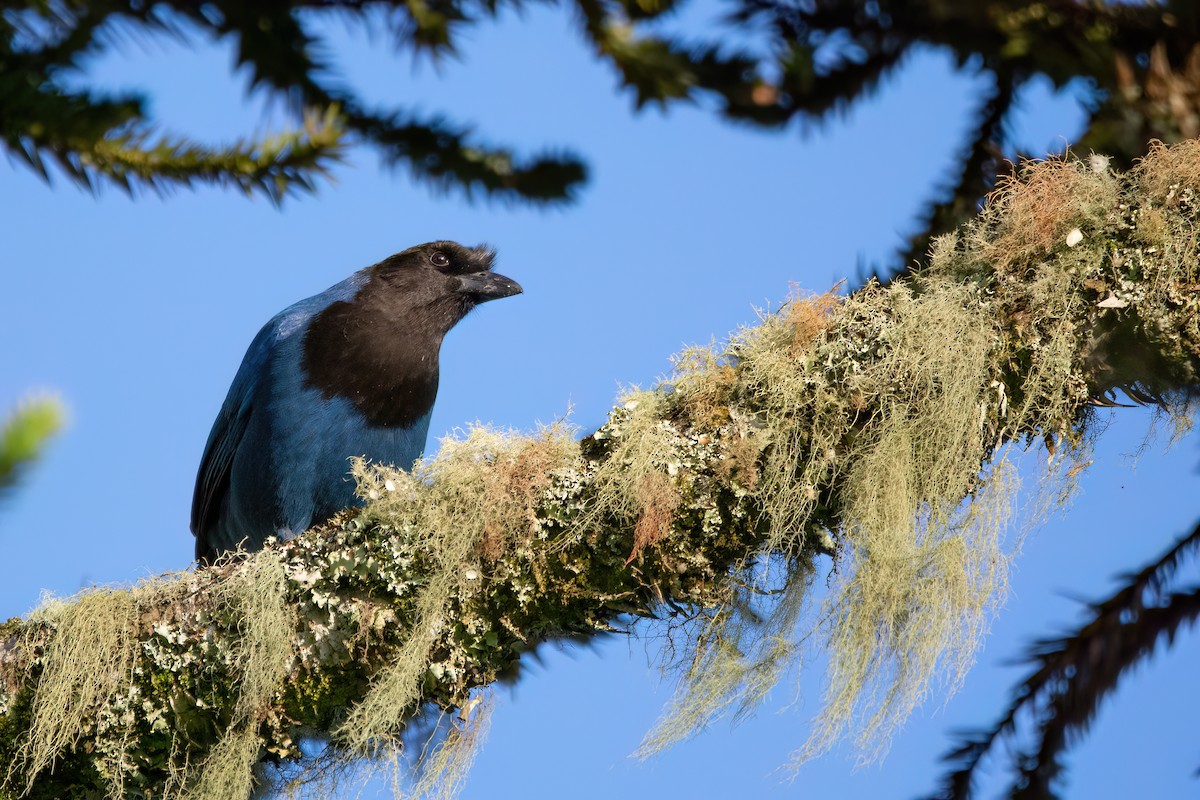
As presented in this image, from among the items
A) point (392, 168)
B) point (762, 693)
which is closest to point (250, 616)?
point (762, 693)

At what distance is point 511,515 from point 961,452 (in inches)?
47.6

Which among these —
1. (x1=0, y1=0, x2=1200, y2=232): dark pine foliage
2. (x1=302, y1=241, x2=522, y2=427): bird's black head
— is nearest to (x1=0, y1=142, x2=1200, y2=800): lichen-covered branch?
(x1=0, y1=0, x2=1200, y2=232): dark pine foliage

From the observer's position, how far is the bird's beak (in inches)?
239

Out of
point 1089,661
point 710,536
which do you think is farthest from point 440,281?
point 1089,661

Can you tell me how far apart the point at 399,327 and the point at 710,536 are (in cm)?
298

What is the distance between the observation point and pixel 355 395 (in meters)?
5.43

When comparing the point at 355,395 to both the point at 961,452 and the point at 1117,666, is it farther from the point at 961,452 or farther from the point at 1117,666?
the point at 1117,666

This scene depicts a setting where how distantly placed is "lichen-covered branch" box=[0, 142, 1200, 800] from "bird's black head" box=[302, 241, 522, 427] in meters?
2.01

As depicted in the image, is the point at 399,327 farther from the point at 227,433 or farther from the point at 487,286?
the point at 227,433

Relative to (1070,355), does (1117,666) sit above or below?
below

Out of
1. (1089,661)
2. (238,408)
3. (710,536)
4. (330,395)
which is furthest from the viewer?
(238,408)

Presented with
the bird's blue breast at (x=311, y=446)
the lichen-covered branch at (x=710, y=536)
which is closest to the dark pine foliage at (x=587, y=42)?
the lichen-covered branch at (x=710, y=536)

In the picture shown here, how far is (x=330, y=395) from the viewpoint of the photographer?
17.7 feet

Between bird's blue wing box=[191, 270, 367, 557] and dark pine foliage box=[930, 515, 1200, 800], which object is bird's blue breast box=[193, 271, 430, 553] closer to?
bird's blue wing box=[191, 270, 367, 557]
